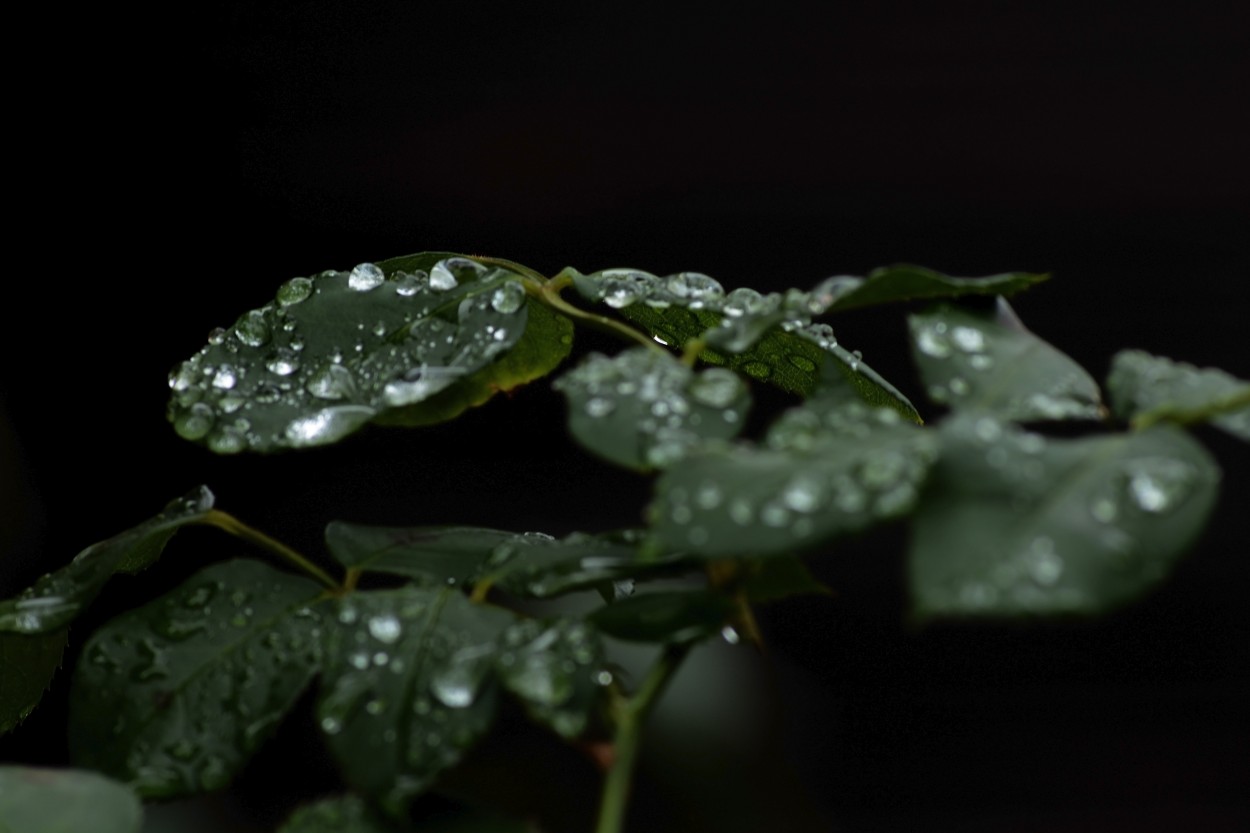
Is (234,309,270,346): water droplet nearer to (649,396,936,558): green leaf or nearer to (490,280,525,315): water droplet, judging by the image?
(490,280,525,315): water droplet

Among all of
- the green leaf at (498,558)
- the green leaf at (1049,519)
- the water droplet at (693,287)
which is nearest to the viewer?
the green leaf at (1049,519)

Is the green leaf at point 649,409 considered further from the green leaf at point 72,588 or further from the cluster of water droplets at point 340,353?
the green leaf at point 72,588

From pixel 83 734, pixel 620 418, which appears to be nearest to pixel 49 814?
pixel 83 734

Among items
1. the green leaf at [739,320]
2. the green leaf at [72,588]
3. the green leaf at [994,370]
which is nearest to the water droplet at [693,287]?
the green leaf at [739,320]

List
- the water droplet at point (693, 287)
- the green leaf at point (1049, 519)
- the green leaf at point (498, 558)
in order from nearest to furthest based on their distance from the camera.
→ the green leaf at point (1049, 519), the green leaf at point (498, 558), the water droplet at point (693, 287)

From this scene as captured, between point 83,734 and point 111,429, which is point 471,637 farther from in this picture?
point 111,429

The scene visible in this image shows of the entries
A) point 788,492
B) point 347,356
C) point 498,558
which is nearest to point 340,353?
point 347,356

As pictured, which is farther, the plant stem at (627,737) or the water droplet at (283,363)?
the water droplet at (283,363)
